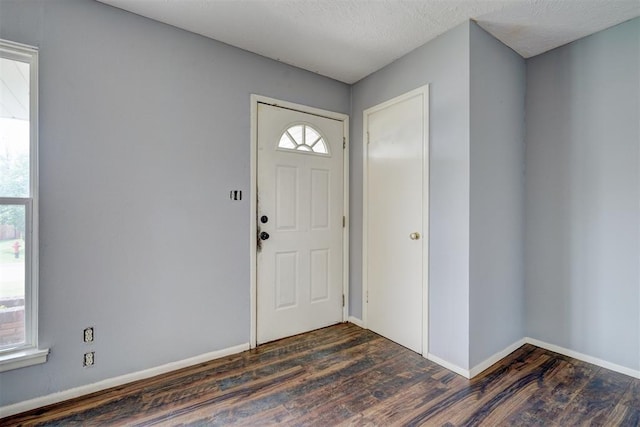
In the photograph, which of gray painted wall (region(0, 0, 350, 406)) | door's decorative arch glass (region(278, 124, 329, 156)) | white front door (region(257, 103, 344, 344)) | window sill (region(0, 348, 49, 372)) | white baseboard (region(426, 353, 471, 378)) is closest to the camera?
window sill (region(0, 348, 49, 372))

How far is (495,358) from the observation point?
2.29 m

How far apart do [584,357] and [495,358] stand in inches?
27.2

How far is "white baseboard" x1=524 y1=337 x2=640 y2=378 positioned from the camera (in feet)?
6.90

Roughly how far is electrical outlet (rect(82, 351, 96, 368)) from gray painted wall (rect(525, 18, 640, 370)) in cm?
333

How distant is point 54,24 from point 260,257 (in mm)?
2006

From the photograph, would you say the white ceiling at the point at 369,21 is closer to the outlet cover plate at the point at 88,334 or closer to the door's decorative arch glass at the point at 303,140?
the door's decorative arch glass at the point at 303,140

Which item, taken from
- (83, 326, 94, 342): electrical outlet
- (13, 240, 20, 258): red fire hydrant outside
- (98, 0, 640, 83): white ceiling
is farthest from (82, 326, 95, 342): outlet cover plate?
(98, 0, 640, 83): white ceiling

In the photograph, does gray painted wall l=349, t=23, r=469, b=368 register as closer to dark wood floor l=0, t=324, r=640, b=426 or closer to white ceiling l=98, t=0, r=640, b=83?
white ceiling l=98, t=0, r=640, b=83

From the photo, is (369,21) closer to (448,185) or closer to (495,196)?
(448,185)

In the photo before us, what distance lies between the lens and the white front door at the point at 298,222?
2.61 meters

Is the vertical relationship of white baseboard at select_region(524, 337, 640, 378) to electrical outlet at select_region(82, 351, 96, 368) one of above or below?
below

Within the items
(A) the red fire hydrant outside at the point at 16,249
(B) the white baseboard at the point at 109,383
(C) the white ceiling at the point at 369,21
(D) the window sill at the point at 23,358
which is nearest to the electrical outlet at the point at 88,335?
(D) the window sill at the point at 23,358

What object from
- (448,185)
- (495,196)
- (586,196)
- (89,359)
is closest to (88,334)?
(89,359)

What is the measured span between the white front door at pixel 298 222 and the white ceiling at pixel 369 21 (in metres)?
0.58
